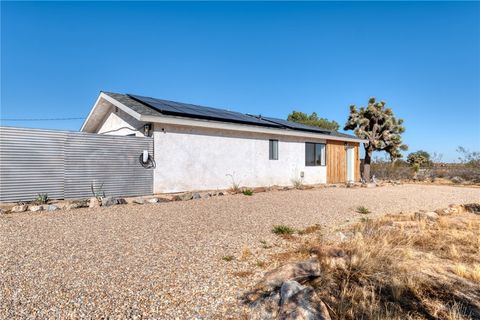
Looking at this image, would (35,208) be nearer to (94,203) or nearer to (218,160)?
(94,203)

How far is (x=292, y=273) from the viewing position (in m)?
2.93

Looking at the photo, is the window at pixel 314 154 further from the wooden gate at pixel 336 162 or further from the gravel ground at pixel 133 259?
the gravel ground at pixel 133 259

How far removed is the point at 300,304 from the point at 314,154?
14475mm

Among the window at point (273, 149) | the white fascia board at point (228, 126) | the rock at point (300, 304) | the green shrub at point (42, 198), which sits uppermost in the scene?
the white fascia board at point (228, 126)

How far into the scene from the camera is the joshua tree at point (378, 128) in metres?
20.3

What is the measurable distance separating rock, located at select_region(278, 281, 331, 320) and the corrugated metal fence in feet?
27.5

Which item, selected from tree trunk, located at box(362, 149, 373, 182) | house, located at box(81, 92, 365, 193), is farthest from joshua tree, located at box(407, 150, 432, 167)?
house, located at box(81, 92, 365, 193)

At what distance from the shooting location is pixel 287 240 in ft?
15.4

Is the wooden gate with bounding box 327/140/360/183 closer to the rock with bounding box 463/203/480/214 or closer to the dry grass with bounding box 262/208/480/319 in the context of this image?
the rock with bounding box 463/203/480/214

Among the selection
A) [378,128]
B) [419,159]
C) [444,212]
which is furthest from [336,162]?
[419,159]

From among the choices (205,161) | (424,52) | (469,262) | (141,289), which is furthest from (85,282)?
(424,52)

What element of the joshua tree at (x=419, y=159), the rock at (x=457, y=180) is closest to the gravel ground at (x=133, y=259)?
the rock at (x=457, y=180)

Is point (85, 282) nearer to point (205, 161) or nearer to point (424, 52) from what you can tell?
point (205, 161)

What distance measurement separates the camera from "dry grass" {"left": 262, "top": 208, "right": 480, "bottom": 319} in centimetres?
252
